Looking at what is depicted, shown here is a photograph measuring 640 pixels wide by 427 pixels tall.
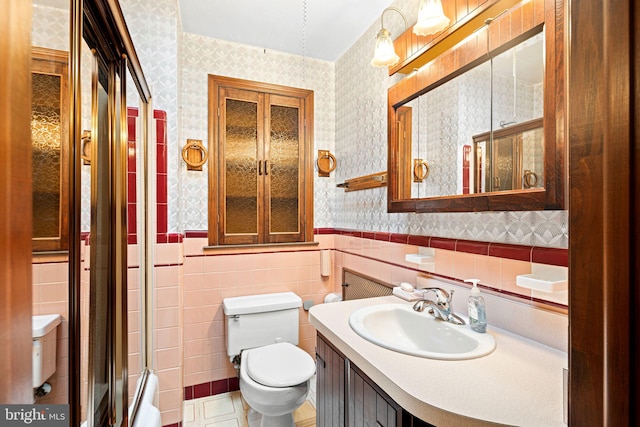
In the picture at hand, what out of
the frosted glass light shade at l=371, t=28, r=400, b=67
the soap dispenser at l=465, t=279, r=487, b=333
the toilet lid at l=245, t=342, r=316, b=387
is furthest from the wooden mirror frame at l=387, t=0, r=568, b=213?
the toilet lid at l=245, t=342, r=316, b=387

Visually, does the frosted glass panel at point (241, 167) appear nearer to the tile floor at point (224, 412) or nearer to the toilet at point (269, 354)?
the toilet at point (269, 354)

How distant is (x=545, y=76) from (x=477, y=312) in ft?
2.70

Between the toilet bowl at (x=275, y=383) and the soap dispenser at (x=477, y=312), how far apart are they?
3.15ft

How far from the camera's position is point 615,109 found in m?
0.36

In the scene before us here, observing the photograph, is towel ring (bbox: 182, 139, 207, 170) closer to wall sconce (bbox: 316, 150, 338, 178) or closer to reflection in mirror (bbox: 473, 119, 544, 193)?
wall sconce (bbox: 316, 150, 338, 178)

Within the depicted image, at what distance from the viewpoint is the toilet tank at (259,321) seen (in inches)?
79.0

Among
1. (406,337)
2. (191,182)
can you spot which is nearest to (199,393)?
(191,182)

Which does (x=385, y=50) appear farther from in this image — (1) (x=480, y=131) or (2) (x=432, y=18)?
(1) (x=480, y=131)

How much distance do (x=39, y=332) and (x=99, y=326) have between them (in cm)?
51

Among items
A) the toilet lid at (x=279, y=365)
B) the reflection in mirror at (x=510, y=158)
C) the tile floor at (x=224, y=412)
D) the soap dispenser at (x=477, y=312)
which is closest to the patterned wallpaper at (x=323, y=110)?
the reflection in mirror at (x=510, y=158)

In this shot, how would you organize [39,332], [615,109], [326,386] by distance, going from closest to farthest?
[615,109], [39,332], [326,386]

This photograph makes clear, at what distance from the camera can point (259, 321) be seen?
2.06 m

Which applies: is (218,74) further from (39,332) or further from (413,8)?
(39,332)

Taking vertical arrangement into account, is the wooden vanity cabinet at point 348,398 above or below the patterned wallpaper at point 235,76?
below
